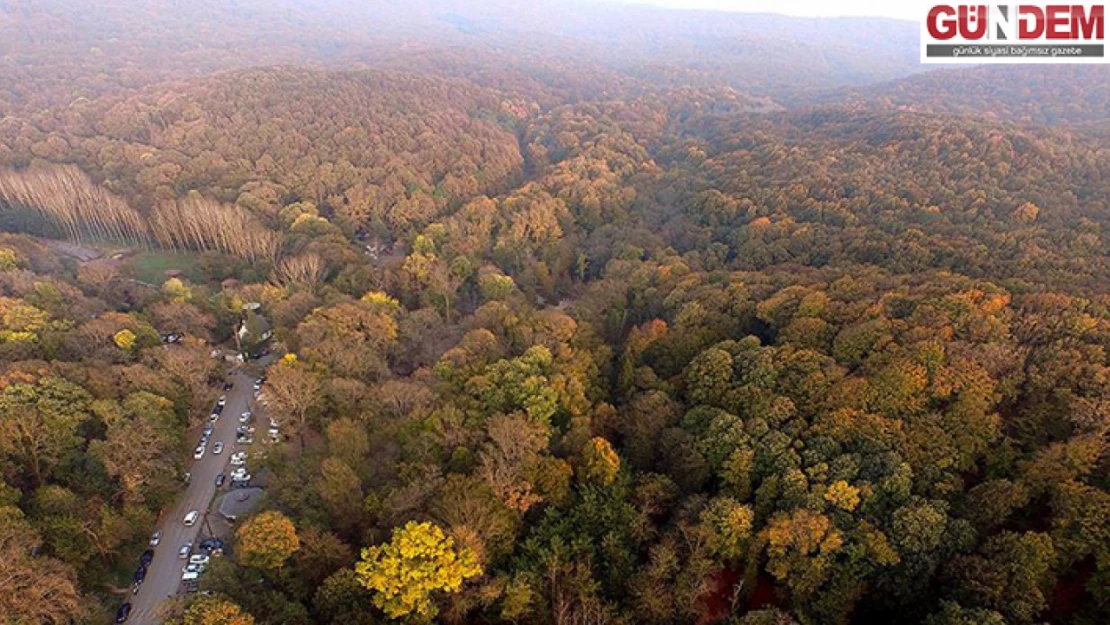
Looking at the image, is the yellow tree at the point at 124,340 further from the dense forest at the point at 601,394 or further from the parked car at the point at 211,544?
the parked car at the point at 211,544

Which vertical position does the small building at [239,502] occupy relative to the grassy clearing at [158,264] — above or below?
below

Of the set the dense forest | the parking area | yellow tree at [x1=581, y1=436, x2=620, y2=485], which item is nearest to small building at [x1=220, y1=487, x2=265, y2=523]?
the parking area

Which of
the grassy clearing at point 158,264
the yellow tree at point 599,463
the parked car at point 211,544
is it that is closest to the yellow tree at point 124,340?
the parked car at point 211,544

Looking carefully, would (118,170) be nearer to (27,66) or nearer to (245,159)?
(245,159)

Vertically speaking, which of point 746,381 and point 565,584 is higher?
point 746,381

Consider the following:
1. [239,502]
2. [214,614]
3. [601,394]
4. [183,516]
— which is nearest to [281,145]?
[183,516]

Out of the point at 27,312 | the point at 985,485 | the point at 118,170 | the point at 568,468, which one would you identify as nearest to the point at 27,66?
the point at 118,170

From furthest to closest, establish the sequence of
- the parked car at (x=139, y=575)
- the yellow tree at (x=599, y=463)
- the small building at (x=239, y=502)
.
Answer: the small building at (x=239, y=502) → the yellow tree at (x=599, y=463) → the parked car at (x=139, y=575)

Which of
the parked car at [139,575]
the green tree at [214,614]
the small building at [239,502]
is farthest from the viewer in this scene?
the small building at [239,502]
